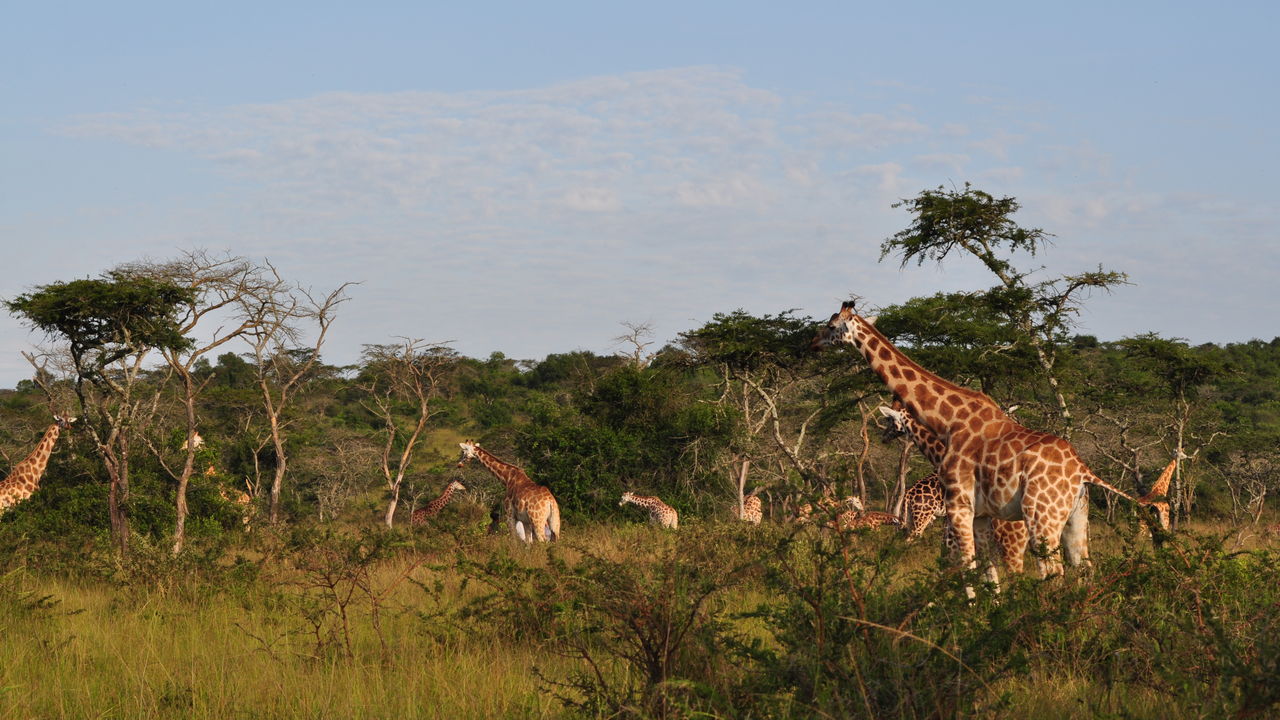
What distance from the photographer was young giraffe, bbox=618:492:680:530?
18.9 m

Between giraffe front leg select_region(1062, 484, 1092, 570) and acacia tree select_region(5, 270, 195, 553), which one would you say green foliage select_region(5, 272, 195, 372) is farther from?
giraffe front leg select_region(1062, 484, 1092, 570)

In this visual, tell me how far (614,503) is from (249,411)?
13107 millimetres

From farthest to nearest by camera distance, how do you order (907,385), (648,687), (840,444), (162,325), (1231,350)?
(1231,350) < (840,444) < (162,325) < (907,385) < (648,687)

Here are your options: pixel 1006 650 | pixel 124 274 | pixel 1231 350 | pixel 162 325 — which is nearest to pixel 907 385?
pixel 1006 650

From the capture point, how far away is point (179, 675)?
19.5 feet

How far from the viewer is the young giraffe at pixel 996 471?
8031mm

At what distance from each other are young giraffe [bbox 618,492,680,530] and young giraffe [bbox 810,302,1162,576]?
32.5 feet

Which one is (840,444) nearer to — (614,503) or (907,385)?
(614,503)

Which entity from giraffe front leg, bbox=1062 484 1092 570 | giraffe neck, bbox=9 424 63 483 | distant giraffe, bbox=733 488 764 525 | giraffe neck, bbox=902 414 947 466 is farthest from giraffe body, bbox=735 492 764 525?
giraffe front leg, bbox=1062 484 1092 570

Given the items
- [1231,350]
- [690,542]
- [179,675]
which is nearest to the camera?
[179,675]

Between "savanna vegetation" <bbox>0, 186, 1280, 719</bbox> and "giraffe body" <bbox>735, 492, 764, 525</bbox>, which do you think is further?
"giraffe body" <bbox>735, 492, 764, 525</bbox>

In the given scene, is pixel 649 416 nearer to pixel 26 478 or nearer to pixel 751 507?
pixel 751 507

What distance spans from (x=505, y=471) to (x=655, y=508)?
3.48 m

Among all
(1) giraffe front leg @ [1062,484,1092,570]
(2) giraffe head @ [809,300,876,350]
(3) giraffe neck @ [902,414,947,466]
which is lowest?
(1) giraffe front leg @ [1062,484,1092,570]
